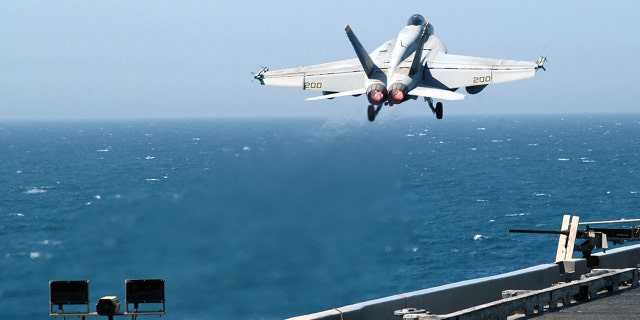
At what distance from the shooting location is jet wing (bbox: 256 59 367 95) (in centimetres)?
4669

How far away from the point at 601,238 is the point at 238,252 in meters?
37.9

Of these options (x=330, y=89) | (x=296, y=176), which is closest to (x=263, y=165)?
(x=296, y=176)

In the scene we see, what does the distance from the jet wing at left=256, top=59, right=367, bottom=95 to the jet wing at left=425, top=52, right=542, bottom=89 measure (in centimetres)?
359

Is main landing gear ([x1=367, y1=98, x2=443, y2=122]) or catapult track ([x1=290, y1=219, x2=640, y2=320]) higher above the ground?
main landing gear ([x1=367, y1=98, x2=443, y2=122])

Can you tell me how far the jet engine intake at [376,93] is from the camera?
41656 mm

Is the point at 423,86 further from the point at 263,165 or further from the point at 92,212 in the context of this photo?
the point at 92,212

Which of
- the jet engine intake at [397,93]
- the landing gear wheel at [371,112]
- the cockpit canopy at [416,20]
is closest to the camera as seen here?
the jet engine intake at [397,93]

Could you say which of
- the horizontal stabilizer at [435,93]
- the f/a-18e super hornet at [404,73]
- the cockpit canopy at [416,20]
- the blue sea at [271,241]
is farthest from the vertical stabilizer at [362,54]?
the blue sea at [271,241]

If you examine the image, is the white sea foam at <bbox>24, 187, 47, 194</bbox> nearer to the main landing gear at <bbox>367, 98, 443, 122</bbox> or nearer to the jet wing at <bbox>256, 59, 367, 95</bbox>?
the jet wing at <bbox>256, 59, 367, 95</bbox>

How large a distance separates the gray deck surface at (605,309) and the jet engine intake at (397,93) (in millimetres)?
19460

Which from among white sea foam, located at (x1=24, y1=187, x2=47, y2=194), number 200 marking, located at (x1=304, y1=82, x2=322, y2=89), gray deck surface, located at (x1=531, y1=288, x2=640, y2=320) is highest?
number 200 marking, located at (x1=304, y1=82, x2=322, y2=89)

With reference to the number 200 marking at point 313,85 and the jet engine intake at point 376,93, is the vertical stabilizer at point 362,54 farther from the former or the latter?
the number 200 marking at point 313,85

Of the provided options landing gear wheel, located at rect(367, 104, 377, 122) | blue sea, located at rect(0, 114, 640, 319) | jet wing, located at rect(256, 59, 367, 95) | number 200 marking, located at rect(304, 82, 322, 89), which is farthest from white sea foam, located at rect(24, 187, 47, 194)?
landing gear wheel, located at rect(367, 104, 377, 122)

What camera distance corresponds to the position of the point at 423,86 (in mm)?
45156
